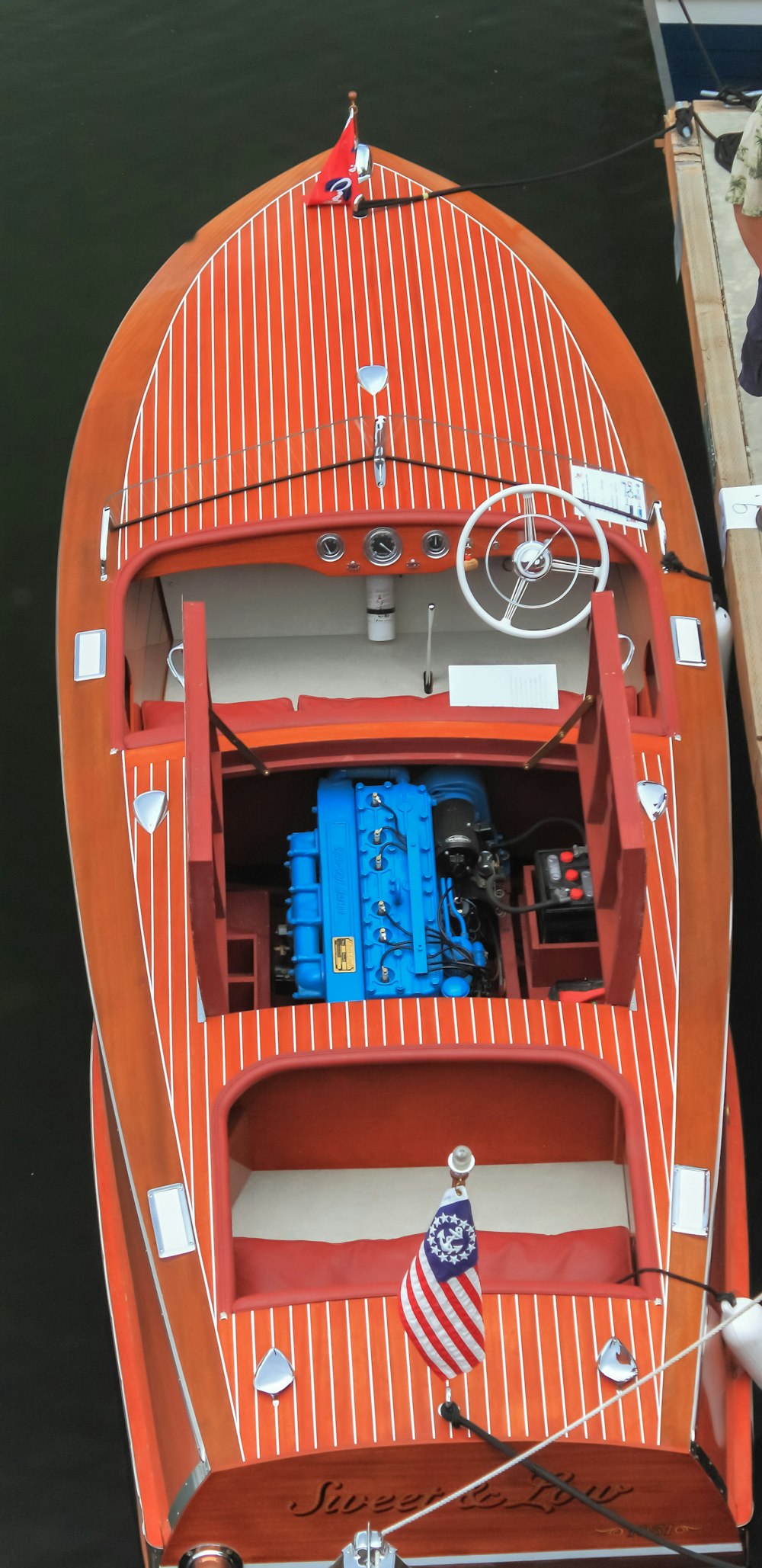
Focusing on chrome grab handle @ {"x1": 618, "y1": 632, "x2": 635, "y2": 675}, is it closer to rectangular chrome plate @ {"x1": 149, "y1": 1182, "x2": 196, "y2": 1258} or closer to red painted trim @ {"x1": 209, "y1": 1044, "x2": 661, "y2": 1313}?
red painted trim @ {"x1": 209, "y1": 1044, "x2": 661, "y2": 1313}

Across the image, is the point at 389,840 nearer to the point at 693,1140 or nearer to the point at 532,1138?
the point at 532,1138

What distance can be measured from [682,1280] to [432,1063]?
884 mm

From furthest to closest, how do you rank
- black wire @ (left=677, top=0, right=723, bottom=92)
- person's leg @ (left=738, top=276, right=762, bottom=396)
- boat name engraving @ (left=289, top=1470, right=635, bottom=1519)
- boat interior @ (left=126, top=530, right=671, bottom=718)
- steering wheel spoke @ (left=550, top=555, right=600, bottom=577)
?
black wire @ (left=677, top=0, right=723, bottom=92)
boat interior @ (left=126, top=530, right=671, bottom=718)
person's leg @ (left=738, top=276, right=762, bottom=396)
steering wheel spoke @ (left=550, top=555, right=600, bottom=577)
boat name engraving @ (left=289, top=1470, right=635, bottom=1519)

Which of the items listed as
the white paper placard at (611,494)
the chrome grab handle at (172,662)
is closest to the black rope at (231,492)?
the chrome grab handle at (172,662)

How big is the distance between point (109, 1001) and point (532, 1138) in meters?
1.33

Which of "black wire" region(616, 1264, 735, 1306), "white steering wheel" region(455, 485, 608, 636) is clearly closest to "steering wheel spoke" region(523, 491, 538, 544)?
"white steering wheel" region(455, 485, 608, 636)

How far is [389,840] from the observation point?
475cm

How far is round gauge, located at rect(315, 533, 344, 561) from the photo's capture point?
5160 mm

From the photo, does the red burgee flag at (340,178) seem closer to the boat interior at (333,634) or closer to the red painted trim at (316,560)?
the boat interior at (333,634)

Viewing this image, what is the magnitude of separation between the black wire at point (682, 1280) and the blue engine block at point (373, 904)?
1.10 metres

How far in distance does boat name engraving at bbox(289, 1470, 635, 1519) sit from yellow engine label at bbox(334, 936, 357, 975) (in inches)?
60.3

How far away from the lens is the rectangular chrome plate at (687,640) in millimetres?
5062


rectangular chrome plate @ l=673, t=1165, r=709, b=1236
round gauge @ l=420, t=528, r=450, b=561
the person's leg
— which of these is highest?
the person's leg

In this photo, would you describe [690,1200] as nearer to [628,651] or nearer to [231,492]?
[628,651]
